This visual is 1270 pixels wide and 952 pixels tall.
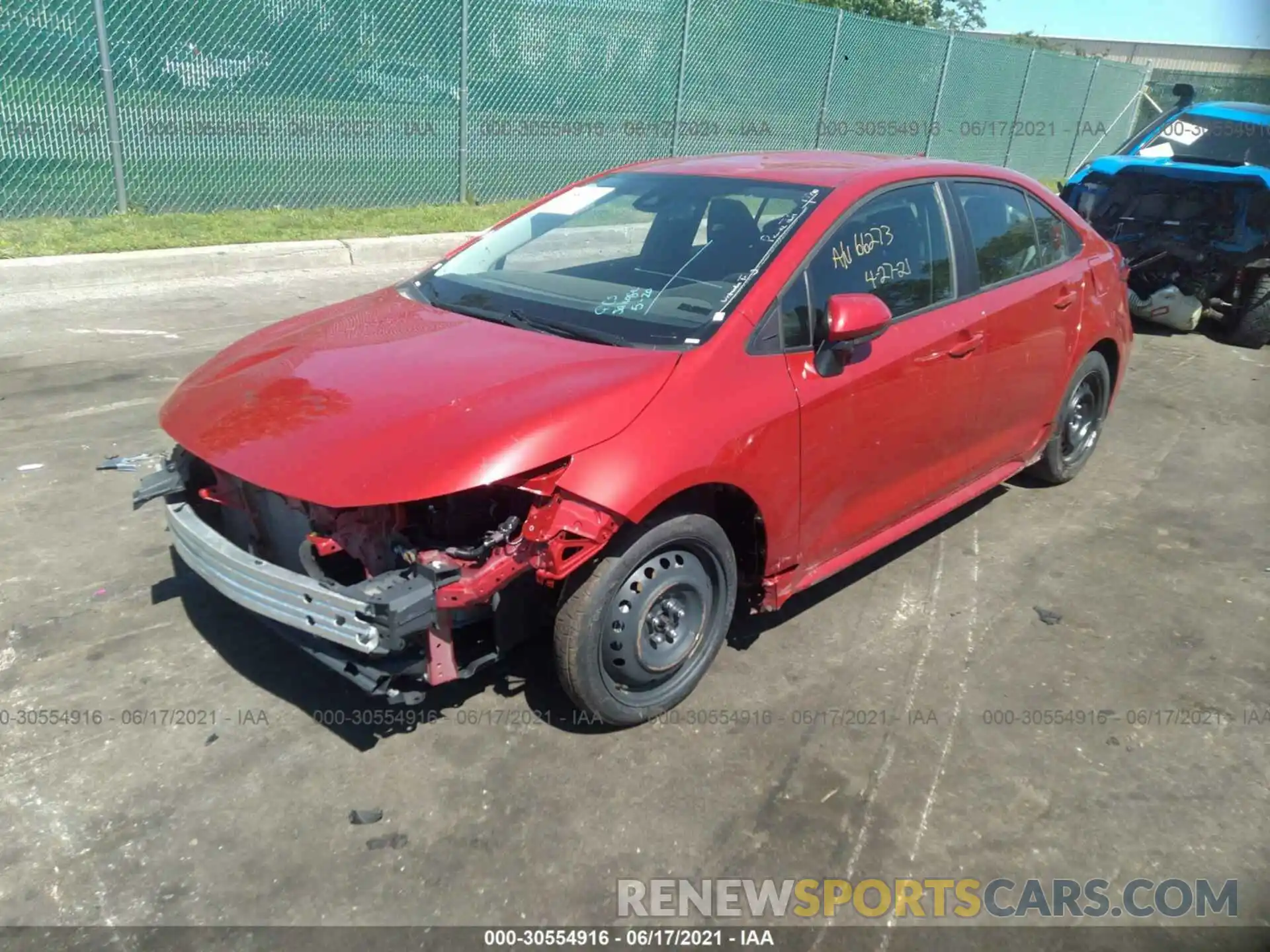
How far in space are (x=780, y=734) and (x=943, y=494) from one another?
5.00 feet

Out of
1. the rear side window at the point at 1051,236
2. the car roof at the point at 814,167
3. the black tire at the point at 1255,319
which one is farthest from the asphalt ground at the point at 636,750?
the black tire at the point at 1255,319

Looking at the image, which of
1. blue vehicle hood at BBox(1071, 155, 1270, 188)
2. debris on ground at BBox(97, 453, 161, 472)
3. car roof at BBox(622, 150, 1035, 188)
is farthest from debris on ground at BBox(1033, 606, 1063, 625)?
blue vehicle hood at BBox(1071, 155, 1270, 188)

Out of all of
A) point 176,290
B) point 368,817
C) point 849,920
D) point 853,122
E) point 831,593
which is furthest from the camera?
point 853,122

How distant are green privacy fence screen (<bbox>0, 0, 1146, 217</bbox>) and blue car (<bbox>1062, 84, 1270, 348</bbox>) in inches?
243

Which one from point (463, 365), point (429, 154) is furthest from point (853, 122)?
point (463, 365)

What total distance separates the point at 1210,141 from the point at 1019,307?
21.6ft

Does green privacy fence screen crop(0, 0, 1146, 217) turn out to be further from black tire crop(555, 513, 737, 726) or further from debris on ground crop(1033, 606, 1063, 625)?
debris on ground crop(1033, 606, 1063, 625)

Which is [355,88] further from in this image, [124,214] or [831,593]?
[831,593]

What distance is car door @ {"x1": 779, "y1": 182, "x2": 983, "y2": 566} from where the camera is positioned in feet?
11.0

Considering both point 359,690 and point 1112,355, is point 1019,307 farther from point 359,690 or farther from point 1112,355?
point 359,690

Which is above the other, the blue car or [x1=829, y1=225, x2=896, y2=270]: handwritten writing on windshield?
[x1=829, y1=225, x2=896, y2=270]: handwritten writing on windshield

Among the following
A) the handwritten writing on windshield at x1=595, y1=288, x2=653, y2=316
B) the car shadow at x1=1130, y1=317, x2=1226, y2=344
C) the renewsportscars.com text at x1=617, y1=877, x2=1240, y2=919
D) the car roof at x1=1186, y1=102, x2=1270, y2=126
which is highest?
the car roof at x1=1186, y1=102, x2=1270, y2=126

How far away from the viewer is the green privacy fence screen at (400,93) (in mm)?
9148

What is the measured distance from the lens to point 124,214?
31.2ft
